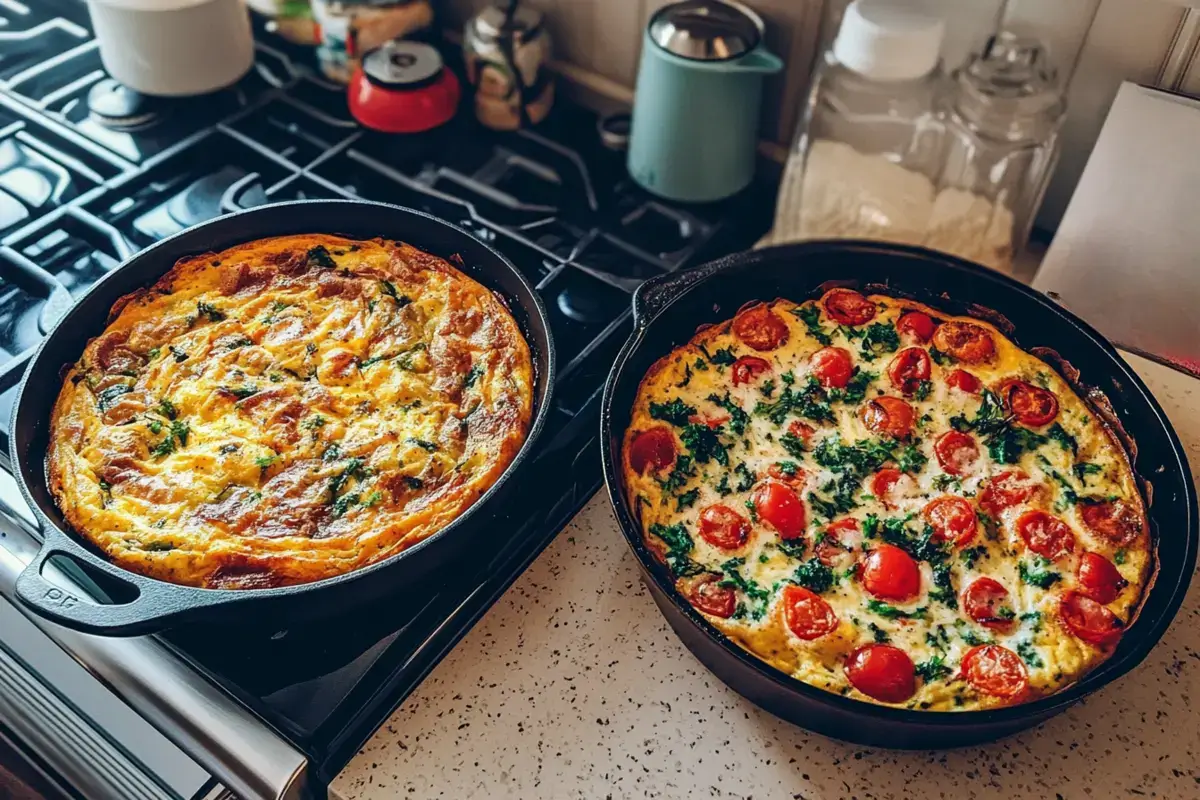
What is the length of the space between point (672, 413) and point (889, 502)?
0.97 feet

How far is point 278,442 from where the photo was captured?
129 centimetres

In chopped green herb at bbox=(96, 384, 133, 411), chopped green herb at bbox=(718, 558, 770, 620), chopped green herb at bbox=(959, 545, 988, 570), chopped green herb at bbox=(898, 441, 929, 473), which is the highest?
chopped green herb at bbox=(898, 441, 929, 473)

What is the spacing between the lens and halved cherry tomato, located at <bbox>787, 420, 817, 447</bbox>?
133 cm

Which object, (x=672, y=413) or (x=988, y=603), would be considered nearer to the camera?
(x=988, y=603)

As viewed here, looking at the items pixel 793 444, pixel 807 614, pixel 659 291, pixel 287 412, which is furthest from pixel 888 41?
pixel 287 412

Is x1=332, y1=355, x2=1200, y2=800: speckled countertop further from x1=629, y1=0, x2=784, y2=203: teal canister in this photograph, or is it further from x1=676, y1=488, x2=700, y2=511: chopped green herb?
x1=629, y1=0, x2=784, y2=203: teal canister

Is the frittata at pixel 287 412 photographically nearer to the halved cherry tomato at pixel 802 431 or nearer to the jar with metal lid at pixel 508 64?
the halved cherry tomato at pixel 802 431

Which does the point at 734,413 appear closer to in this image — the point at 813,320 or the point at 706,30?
the point at 813,320

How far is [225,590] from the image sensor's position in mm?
1043

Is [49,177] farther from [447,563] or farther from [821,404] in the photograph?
[821,404]

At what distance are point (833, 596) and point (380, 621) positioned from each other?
53 cm

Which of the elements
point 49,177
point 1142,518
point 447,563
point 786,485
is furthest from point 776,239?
point 49,177

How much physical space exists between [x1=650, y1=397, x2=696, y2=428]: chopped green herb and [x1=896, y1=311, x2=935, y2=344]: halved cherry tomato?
0.34 metres

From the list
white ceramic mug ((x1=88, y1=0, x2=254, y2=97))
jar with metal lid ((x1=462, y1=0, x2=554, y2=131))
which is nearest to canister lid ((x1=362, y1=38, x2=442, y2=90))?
jar with metal lid ((x1=462, y1=0, x2=554, y2=131))
